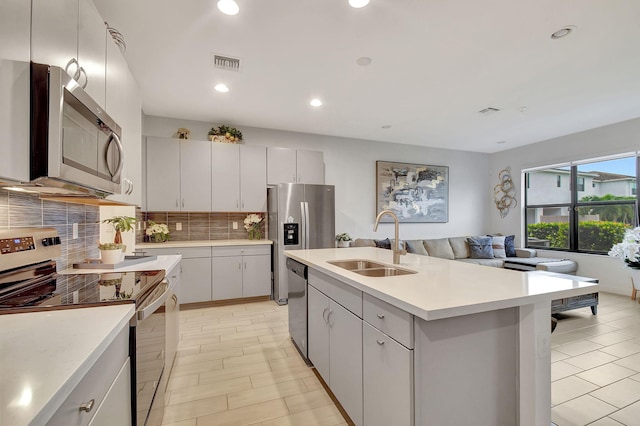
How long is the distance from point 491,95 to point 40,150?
13.4 ft

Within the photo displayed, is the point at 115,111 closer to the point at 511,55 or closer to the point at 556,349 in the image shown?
the point at 511,55

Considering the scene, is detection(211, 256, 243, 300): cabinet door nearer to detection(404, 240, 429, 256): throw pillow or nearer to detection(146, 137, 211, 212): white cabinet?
detection(146, 137, 211, 212): white cabinet

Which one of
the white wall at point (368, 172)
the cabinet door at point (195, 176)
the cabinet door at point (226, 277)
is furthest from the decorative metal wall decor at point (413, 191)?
the cabinet door at point (195, 176)

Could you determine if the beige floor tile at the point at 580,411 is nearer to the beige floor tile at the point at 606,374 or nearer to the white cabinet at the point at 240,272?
the beige floor tile at the point at 606,374

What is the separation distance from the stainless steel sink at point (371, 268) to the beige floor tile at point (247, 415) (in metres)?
1.01

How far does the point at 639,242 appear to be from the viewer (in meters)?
3.89

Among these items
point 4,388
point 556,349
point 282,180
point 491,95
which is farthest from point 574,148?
point 4,388

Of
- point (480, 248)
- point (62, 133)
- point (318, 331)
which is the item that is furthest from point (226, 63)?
point (480, 248)

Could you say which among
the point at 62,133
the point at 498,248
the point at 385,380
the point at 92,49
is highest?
the point at 92,49

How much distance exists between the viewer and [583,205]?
198 inches

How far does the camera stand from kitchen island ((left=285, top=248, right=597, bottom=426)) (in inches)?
45.7

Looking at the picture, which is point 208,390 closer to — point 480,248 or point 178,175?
point 178,175

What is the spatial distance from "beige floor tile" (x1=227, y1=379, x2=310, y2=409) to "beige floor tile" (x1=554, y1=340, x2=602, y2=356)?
7.97 ft

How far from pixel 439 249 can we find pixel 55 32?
542 centimetres
